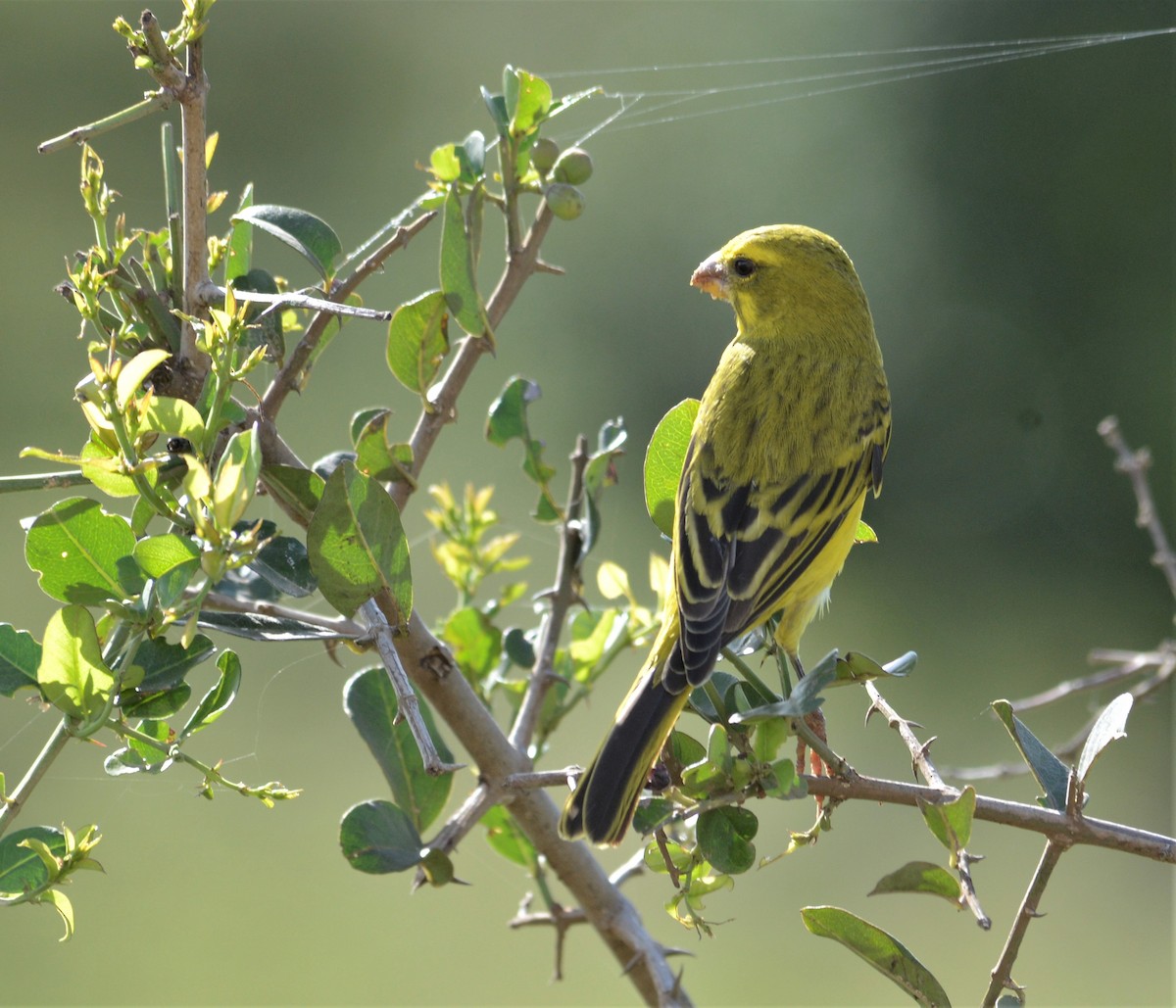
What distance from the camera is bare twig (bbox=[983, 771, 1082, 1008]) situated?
124 centimetres

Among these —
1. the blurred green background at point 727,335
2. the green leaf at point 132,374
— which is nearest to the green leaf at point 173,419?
the green leaf at point 132,374

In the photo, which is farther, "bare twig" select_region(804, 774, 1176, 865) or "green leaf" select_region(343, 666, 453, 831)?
"green leaf" select_region(343, 666, 453, 831)

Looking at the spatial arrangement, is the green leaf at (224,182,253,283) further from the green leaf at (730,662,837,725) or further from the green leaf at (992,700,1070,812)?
the green leaf at (992,700,1070,812)

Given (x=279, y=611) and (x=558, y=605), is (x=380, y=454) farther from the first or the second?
(x=558, y=605)

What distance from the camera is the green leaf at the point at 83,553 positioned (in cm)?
125

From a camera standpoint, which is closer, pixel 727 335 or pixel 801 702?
pixel 801 702

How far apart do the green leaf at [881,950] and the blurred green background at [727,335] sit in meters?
4.46

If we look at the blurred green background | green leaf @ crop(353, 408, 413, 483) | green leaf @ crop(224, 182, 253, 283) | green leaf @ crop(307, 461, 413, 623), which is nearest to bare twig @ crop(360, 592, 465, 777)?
green leaf @ crop(307, 461, 413, 623)

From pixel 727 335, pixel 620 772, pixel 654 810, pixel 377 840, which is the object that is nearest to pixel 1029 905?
pixel 654 810

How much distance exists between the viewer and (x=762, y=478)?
2328 mm

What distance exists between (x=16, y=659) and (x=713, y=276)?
188cm

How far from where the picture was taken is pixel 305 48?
29.7 feet

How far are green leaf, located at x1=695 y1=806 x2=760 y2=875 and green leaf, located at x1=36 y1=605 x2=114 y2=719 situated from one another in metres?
0.63

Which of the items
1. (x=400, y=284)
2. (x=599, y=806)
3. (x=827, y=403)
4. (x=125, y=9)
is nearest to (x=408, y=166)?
(x=400, y=284)
